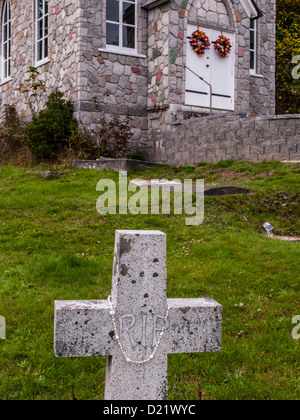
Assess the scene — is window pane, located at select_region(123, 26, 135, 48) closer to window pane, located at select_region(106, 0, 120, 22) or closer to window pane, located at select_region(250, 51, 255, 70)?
window pane, located at select_region(106, 0, 120, 22)

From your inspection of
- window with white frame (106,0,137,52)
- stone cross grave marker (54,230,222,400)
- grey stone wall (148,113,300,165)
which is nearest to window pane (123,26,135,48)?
window with white frame (106,0,137,52)

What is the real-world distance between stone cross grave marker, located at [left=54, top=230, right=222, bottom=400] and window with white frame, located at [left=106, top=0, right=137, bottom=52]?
466 inches

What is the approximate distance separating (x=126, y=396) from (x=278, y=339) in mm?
1757

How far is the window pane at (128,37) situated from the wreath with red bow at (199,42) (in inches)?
64.1

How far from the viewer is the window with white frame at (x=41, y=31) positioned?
589 inches

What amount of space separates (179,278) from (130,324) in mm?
2616

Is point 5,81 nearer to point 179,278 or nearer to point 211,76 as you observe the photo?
point 211,76

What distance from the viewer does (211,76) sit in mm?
13703

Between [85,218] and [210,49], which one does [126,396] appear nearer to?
[85,218]

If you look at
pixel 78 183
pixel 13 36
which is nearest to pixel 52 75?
pixel 13 36

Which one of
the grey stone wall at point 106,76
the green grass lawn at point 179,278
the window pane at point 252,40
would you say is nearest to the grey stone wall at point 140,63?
the grey stone wall at point 106,76

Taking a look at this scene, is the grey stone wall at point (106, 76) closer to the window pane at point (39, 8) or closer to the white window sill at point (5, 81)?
the window pane at point (39, 8)

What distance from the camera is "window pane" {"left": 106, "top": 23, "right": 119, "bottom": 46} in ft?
43.4

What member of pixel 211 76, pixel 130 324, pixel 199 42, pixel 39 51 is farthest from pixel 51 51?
pixel 130 324
